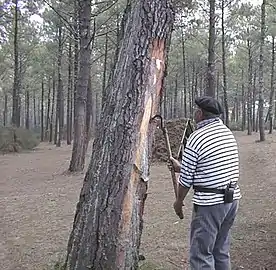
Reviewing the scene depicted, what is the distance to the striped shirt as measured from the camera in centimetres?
359

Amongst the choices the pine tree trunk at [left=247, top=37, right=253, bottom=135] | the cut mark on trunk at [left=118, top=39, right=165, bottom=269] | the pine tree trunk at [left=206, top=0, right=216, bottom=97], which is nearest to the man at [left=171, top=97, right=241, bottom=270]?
the cut mark on trunk at [left=118, top=39, right=165, bottom=269]

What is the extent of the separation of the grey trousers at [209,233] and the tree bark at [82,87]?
961cm

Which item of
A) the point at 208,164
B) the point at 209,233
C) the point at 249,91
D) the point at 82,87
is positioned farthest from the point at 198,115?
the point at 249,91

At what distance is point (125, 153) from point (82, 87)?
9.53m

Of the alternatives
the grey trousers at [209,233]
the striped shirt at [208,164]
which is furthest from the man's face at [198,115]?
the grey trousers at [209,233]

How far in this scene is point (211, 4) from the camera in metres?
19.1

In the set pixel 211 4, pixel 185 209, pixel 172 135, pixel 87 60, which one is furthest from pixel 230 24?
pixel 185 209

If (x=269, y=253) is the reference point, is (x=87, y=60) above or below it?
above

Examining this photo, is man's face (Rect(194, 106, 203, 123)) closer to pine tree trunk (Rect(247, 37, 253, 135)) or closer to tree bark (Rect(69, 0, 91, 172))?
tree bark (Rect(69, 0, 91, 172))

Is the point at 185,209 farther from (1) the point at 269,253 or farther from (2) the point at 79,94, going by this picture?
(2) the point at 79,94

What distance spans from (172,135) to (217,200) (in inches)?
474

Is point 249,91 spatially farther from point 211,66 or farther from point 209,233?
point 209,233

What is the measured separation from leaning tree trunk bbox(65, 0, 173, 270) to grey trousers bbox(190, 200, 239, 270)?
56 centimetres

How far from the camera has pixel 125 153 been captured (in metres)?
3.98
